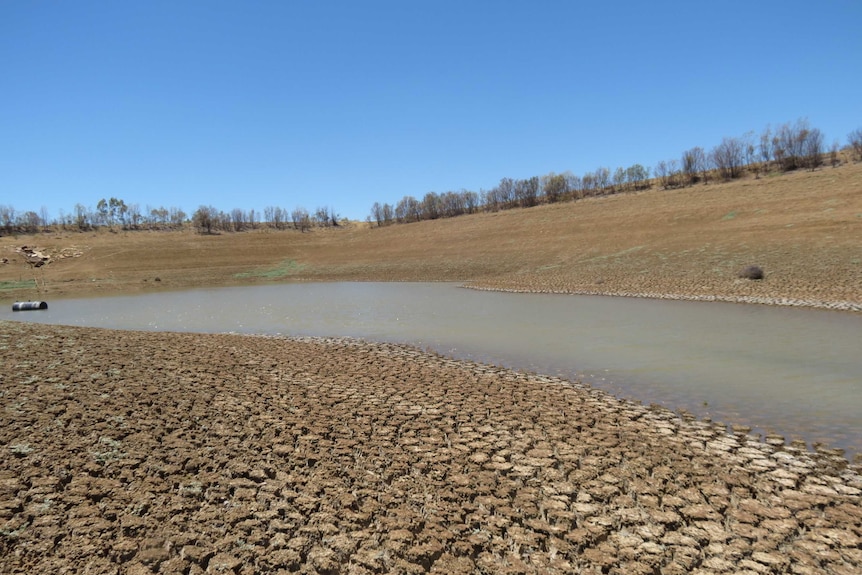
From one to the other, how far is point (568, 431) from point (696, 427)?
179 cm

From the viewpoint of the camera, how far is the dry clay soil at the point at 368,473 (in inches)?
138

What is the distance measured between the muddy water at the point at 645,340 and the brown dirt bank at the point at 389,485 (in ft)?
4.84

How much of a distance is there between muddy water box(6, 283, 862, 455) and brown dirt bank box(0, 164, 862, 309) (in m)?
4.56

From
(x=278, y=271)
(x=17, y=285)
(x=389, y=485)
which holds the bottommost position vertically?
(x=389, y=485)

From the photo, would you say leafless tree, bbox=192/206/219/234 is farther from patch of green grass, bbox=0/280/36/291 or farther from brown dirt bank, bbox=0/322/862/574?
brown dirt bank, bbox=0/322/862/574

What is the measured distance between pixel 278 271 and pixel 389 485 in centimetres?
4955

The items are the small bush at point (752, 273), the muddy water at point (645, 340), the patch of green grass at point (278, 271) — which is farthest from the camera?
the patch of green grass at point (278, 271)

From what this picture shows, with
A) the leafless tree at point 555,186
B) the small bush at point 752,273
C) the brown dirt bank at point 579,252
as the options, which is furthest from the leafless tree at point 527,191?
the small bush at point 752,273

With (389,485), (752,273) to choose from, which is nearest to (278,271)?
(752,273)

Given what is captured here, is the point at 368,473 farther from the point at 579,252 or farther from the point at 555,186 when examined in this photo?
the point at 555,186

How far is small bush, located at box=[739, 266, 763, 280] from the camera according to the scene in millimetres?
20500

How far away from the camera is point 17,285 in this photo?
1608 inches

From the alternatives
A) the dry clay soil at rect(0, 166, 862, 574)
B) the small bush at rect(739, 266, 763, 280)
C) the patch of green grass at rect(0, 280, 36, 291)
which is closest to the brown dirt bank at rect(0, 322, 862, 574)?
the dry clay soil at rect(0, 166, 862, 574)

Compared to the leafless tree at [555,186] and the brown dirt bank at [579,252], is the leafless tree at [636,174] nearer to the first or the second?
the leafless tree at [555,186]
